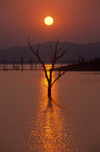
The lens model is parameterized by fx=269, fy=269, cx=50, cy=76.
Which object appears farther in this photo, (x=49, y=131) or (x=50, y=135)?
(x=49, y=131)

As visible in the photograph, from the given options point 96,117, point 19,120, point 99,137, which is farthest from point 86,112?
point 99,137

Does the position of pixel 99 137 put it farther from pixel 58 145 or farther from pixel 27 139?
pixel 27 139

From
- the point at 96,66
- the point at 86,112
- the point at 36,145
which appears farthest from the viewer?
the point at 96,66

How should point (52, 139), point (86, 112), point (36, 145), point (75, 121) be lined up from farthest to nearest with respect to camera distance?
point (86, 112) → point (75, 121) → point (52, 139) → point (36, 145)

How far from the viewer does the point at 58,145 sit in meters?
6.96

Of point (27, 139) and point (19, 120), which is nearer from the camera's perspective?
point (27, 139)

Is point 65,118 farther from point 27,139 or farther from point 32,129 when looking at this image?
point 27,139

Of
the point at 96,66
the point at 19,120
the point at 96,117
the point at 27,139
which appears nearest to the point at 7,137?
the point at 27,139

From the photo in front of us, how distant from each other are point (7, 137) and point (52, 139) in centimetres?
131

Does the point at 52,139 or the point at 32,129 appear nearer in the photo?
the point at 52,139

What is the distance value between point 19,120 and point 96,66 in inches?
2983

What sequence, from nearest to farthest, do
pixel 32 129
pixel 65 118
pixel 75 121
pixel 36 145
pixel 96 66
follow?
pixel 36 145 < pixel 32 129 < pixel 75 121 < pixel 65 118 < pixel 96 66

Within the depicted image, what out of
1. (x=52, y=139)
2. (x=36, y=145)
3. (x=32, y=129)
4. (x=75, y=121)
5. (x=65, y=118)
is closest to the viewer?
(x=36, y=145)

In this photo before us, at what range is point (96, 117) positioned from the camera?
10.9 metres
